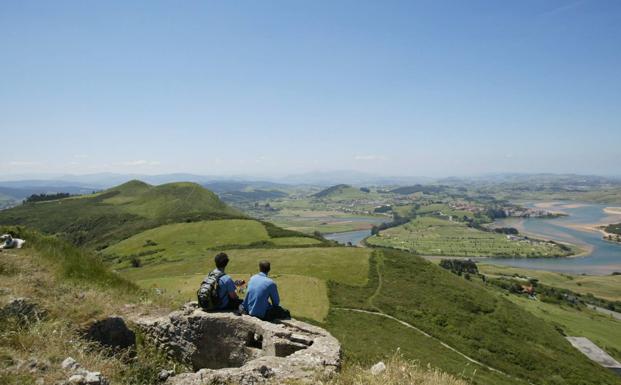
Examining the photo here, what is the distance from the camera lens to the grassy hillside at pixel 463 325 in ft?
129

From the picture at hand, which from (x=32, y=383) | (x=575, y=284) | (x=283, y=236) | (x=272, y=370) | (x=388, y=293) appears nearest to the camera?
(x=32, y=383)

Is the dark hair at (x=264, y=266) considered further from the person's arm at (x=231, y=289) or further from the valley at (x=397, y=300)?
the valley at (x=397, y=300)

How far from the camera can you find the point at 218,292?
11273 millimetres

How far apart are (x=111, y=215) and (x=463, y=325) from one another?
17145 centimetres

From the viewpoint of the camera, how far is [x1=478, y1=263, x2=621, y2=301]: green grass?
375ft

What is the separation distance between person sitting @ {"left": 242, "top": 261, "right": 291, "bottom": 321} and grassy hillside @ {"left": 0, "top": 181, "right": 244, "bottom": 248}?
434ft

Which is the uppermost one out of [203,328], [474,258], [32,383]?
[32,383]

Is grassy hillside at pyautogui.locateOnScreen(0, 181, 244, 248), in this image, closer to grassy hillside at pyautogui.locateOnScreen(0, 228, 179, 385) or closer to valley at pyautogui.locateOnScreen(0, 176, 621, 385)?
valley at pyautogui.locateOnScreen(0, 176, 621, 385)

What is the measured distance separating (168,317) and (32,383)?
571cm

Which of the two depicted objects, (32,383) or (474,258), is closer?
(32,383)

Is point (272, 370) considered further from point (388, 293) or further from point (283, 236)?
point (283, 236)

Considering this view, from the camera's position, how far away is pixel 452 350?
1591 inches

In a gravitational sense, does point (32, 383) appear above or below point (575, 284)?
above

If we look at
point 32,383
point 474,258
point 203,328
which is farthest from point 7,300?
point 474,258
